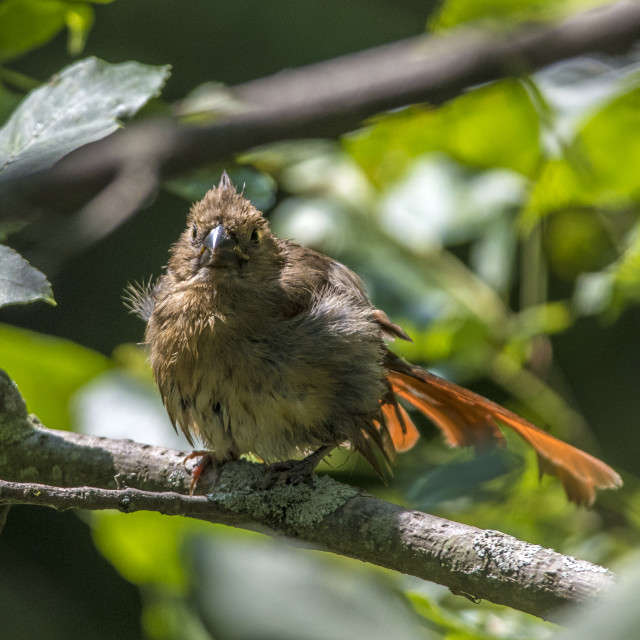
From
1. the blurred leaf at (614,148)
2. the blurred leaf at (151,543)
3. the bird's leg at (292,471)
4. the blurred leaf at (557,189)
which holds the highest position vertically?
the blurred leaf at (614,148)

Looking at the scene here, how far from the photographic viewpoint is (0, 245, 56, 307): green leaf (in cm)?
143

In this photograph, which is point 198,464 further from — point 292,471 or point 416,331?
point 416,331

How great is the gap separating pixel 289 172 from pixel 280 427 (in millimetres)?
1446

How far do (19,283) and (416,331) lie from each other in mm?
1592

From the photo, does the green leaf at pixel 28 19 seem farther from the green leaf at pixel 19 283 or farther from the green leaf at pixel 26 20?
the green leaf at pixel 19 283

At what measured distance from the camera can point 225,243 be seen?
2.62 meters

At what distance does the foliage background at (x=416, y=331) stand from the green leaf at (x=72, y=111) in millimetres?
397

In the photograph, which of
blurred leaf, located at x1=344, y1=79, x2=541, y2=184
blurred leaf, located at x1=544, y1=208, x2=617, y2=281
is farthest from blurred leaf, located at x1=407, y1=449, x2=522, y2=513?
blurred leaf, located at x1=544, y1=208, x2=617, y2=281

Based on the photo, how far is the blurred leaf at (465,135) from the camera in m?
3.07

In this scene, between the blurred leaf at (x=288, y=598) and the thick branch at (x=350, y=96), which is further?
the thick branch at (x=350, y=96)

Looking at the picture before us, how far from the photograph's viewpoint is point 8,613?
13.6 feet

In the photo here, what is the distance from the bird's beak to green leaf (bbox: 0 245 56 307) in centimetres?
112

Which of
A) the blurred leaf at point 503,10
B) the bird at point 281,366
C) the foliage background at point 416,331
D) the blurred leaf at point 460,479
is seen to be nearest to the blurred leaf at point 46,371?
the foliage background at point 416,331

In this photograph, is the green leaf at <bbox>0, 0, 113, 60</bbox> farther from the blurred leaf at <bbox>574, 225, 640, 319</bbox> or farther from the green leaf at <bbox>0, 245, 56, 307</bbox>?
the blurred leaf at <bbox>574, 225, 640, 319</bbox>
